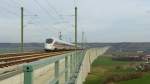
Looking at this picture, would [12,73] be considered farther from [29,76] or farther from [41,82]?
[41,82]

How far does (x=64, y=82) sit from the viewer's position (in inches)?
427

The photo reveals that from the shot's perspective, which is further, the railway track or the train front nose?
the train front nose

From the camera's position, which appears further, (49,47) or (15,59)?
(49,47)

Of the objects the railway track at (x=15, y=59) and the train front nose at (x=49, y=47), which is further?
the train front nose at (x=49, y=47)

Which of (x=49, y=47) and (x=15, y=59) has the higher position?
(x=49, y=47)

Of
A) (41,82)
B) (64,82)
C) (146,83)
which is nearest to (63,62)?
(64,82)

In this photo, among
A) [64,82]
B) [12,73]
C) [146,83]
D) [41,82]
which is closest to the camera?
[12,73]

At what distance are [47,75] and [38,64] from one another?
155 inches

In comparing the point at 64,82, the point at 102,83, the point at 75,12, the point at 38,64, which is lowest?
the point at 102,83

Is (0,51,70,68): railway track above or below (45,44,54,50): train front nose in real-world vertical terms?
below

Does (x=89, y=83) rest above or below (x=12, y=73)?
below

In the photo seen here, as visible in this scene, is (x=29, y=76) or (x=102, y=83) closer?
(x=29, y=76)

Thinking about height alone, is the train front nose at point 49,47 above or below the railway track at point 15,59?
above

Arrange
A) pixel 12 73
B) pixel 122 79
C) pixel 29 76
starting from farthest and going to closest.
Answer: pixel 122 79 → pixel 12 73 → pixel 29 76
